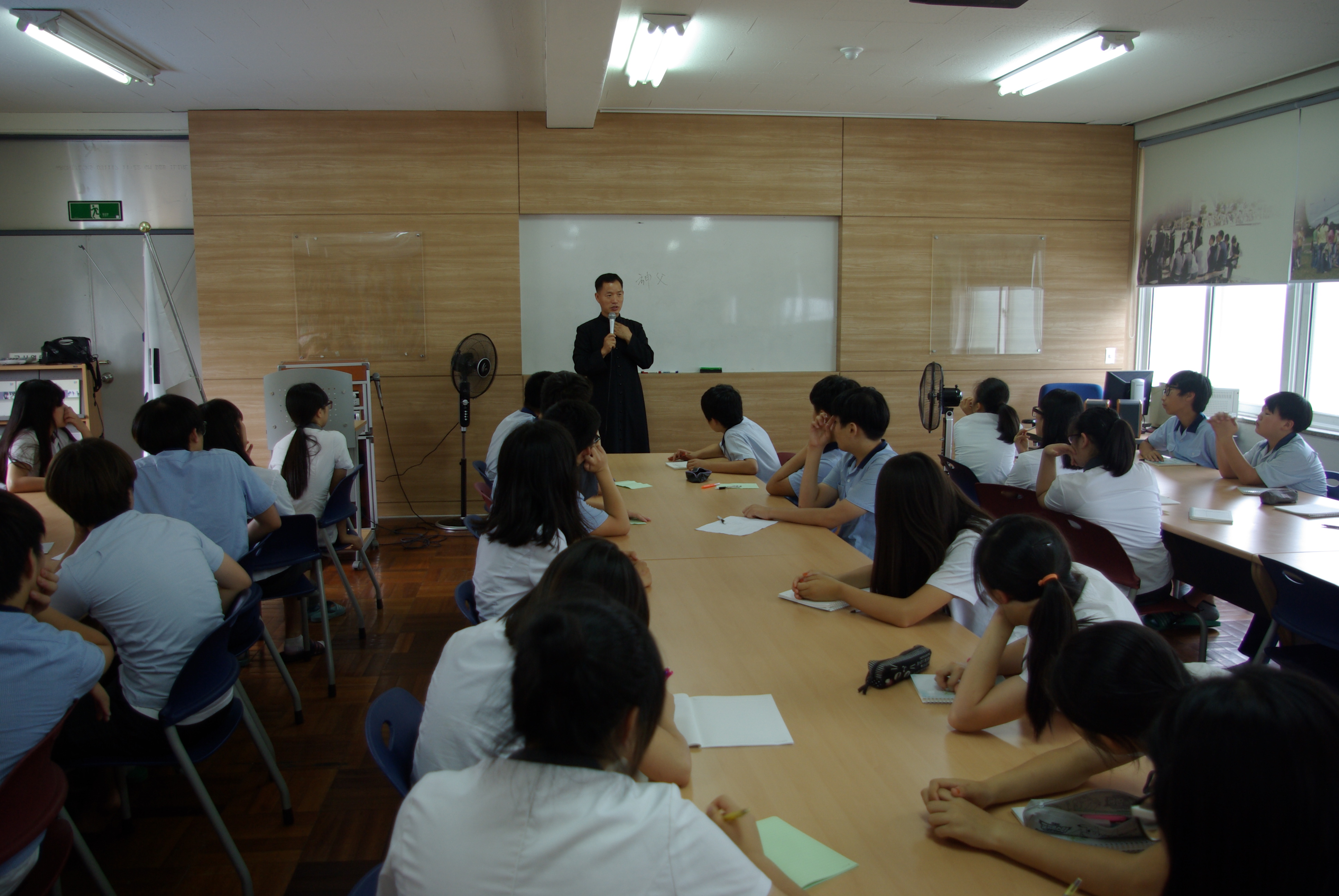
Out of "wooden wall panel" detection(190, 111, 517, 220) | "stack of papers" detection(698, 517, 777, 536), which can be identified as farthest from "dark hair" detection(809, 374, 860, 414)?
"wooden wall panel" detection(190, 111, 517, 220)

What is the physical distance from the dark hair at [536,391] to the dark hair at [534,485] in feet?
5.92

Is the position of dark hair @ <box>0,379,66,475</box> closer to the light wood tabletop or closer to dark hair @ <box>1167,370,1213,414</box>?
the light wood tabletop

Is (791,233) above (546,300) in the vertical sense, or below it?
above

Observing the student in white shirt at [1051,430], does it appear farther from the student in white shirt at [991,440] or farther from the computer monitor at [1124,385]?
the computer monitor at [1124,385]

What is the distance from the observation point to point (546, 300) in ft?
20.2

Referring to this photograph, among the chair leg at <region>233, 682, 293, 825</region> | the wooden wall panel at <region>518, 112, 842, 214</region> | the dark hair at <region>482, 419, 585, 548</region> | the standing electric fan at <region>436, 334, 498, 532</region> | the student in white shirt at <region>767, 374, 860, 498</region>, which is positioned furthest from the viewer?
the wooden wall panel at <region>518, 112, 842, 214</region>

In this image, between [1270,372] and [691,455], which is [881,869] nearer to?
[691,455]

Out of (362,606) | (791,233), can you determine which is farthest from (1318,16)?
(362,606)

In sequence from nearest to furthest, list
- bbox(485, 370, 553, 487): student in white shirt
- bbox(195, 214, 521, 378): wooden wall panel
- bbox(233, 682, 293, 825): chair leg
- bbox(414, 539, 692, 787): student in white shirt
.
Result: 1. bbox(414, 539, 692, 787): student in white shirt
2. bbox(233, 682, 293, 825): chair leg
3. bbox(485, 370, 553, 487): student in white shirt
4. bbox(195, 214, 521, 378): wooden wall panel

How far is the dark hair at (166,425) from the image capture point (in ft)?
9.09

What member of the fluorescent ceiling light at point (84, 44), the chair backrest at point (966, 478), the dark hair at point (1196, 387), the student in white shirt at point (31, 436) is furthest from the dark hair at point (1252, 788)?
the fluorescent ceiling light at point (84, 44)

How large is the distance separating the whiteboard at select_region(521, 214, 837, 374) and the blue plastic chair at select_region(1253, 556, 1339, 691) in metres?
4.16

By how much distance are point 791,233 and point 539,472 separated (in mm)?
4757

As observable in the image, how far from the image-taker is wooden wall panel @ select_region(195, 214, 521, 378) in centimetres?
584
